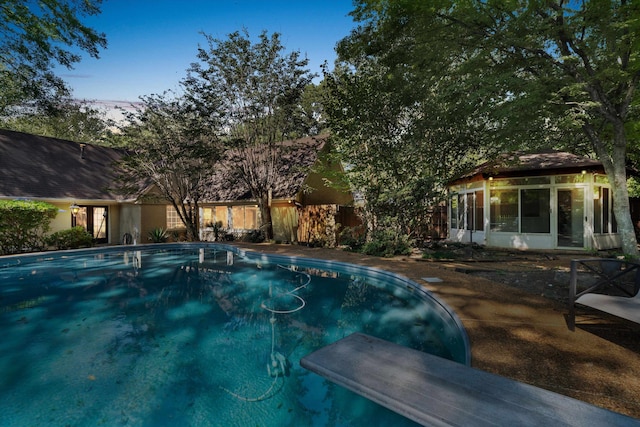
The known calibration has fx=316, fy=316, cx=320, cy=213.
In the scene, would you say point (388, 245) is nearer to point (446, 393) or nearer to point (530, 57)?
point (530, 57)

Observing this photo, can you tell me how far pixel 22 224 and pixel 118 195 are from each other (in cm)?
474

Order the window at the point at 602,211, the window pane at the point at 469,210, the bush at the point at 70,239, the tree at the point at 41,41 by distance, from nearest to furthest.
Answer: the tree at the point at 41,41 → the window at the point at 602,211 → the window pane at the point at 469,210 → the bush at the point at 70,239

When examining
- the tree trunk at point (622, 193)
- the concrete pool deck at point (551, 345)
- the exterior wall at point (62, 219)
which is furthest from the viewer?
the exterior wall at point (62, 219)

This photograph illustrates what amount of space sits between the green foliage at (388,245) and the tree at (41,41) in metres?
12.3

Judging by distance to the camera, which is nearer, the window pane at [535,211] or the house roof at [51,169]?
the window pane at [535,211]

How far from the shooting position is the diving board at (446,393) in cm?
224

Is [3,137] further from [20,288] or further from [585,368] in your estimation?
[585,368]

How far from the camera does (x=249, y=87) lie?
14.6m

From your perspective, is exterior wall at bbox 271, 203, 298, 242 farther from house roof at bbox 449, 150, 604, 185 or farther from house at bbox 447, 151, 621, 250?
house roof at bbox 449, 150, 604, 185

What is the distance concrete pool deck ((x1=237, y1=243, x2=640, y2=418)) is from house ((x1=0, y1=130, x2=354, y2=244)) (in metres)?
9.43

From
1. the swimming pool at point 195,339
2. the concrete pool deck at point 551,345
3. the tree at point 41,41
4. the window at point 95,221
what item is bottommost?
the swimming pool at point 195,339

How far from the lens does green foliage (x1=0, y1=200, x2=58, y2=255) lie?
1232 centimetres

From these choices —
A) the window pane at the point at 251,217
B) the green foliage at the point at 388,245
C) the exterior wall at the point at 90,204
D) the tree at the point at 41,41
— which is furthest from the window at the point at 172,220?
the green foliage at the point at 388,245

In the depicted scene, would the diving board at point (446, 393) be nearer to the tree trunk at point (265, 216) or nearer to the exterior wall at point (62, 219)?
the tree trunk at point (265, 216)
